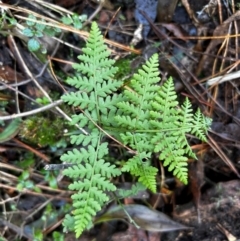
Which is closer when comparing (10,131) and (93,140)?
(93,140)

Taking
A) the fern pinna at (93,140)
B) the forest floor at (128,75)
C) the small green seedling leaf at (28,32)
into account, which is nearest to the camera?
the fern pinna at (93,140)

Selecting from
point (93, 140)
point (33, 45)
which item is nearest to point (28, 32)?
point (33, 45)

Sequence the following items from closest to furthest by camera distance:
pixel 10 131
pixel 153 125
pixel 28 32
Result: pixel 153 125
pixel 28 32
pixel 10 131

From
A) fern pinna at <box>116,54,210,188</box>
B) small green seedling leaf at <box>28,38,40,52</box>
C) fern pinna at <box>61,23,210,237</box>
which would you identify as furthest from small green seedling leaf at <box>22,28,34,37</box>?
fern pinna at <box>116,54,210,188</box>

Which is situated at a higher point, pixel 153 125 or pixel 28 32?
pixel 28 32

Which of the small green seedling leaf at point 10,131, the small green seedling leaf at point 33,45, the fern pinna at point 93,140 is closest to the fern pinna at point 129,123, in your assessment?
the fern pinna at point 93,140

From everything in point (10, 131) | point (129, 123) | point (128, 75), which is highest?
point (128, 75)

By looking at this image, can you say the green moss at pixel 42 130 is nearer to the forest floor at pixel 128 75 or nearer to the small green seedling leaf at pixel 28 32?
the forest floor at pixel 128 75

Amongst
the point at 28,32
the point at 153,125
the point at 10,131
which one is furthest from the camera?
the point at 10,131

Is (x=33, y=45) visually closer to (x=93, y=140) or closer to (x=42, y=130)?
(x=42, y=130)

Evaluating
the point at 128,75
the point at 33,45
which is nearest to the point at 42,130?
the point at 33,45
